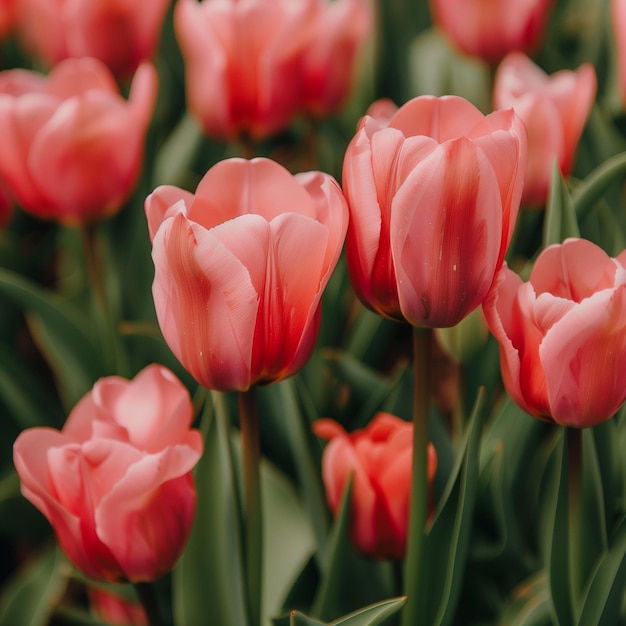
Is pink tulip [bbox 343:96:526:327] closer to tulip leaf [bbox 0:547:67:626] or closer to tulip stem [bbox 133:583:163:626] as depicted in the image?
tulip stem [bbox 133:583:163:626]

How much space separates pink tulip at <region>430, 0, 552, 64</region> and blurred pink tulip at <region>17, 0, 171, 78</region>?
35 centimetres

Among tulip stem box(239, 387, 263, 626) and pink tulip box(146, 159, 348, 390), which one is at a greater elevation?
pink tulip box(146, 159, 348, 390)

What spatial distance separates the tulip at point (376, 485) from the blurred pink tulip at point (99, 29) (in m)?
0.64

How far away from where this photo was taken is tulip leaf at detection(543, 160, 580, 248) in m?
0.65

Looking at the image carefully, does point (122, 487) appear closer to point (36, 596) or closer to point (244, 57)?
point (36, 596)

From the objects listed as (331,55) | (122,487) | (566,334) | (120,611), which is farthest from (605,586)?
(331,55)

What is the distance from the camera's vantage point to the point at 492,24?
1.07 m

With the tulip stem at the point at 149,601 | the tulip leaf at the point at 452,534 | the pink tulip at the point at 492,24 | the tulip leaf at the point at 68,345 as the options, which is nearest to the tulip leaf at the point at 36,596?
the tulip leaf at the point at 68,345

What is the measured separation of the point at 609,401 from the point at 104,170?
0.57 meters

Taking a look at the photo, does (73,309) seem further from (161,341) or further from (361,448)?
(361,448)

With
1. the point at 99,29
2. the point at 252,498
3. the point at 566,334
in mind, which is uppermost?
the point at 99,29

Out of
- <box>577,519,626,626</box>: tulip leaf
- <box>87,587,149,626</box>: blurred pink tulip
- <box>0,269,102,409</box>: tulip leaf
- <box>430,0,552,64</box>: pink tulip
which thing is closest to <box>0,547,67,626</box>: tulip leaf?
<box>87,587,149,626</box>: blurred pink tulip

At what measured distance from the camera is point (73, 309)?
110 cm

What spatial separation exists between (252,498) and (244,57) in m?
0.55
